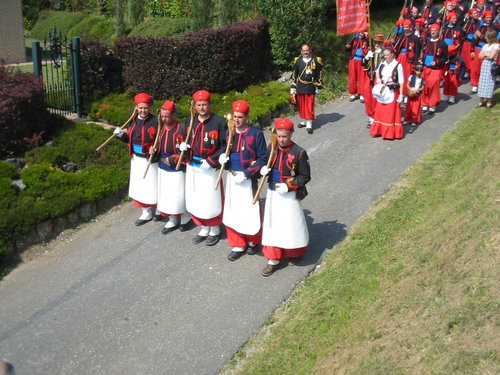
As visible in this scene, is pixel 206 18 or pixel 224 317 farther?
pixel 206 18

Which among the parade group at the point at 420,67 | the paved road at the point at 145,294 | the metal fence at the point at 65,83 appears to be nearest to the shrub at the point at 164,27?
the metal fence at the point at 65,83

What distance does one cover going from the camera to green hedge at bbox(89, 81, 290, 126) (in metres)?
12.3

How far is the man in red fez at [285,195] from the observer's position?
6.69 meters

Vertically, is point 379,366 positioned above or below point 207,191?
below

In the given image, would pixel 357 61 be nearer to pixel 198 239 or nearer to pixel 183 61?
pixel 183 61

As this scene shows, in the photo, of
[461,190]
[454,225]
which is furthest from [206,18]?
[454,225]

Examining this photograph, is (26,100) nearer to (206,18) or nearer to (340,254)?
(340,254)

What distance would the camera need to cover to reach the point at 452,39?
44.3ft

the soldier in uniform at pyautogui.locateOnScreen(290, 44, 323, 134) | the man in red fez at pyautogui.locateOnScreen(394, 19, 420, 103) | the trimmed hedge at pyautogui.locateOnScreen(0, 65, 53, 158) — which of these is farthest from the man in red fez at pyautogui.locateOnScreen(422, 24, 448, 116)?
the trimmed hedge at pyautogui.locateOnScreen(0, 65, 53, 158)

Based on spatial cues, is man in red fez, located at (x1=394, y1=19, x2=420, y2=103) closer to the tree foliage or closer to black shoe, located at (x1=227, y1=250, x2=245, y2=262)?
the tree foliage

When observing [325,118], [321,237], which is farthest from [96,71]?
[321,237]

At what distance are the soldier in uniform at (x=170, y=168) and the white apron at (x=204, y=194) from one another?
25cm

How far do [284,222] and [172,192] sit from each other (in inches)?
74.0

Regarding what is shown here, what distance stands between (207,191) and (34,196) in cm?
279
